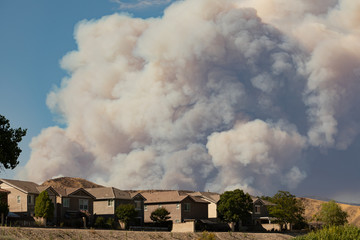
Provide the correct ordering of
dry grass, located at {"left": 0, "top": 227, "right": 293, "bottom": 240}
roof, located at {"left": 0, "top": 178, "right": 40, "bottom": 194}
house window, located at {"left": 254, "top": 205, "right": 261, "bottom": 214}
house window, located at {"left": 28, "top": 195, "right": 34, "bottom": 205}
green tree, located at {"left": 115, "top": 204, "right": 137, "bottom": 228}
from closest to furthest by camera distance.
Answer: dry grass, located at {"left": 0, "top": 227, "right": 293, "bottom": 240}, house window, located at {"left": 28, "top": 195, "right": 34, "bottom": 205}, roof, located at {"left": 0, "top": 178, "right": 40, "bottom": 194}, green tree, located at {"left": 115, "top": 204, "right": 137, "bottom": 228}, house window, located at {"left": 254, "top": 205, "right": 261, "bottom": 214}

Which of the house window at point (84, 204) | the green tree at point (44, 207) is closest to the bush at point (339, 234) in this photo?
the green tree at point (44, 207)

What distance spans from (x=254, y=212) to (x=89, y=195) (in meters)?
42.6

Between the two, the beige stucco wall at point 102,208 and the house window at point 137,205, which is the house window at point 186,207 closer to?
the house window at point 137,205

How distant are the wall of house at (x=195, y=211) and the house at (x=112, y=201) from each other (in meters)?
9.02

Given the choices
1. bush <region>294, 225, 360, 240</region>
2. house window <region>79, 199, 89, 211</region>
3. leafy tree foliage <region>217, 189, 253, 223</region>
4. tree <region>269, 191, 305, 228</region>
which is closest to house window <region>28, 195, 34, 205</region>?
house window <region>79, 199, 89, 211</region>

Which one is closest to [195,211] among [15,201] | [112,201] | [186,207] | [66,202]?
[186,207]

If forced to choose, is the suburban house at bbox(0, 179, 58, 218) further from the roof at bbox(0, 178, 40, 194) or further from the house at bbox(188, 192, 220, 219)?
the house at bbox(188, 192, 220, 219)

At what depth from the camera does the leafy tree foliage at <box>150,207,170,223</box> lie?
11161 cm

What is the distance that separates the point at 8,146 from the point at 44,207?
24189mm

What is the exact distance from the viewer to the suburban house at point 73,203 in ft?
342

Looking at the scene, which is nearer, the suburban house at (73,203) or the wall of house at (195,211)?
the suburban house at (73,203)

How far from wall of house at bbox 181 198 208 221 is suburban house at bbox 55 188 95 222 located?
19.8 metres

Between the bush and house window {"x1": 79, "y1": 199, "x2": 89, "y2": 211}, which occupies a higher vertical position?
house window {"x1": 79, "y1": 199, "x2": 89, "y2": 211}

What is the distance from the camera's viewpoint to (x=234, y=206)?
114 m
